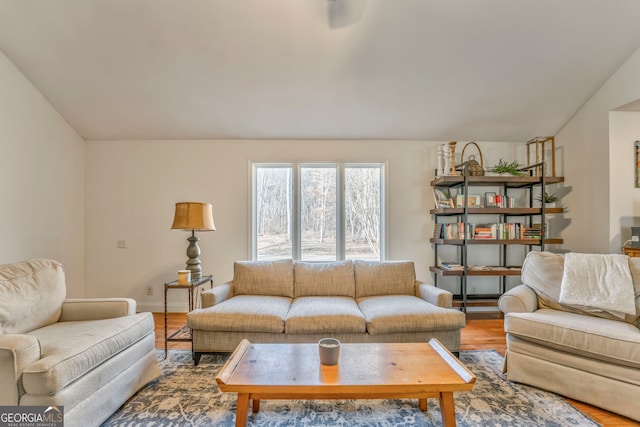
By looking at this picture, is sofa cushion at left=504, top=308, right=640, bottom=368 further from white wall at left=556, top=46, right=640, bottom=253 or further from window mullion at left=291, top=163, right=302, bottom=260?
window mullion at left=291, top=163, right=302, bottom=260

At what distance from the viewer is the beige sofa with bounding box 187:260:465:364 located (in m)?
2.28

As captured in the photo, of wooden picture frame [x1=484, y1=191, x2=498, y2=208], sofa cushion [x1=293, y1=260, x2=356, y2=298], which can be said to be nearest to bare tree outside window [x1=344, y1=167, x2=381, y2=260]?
sofa cushion [x1=293, y1=260, x2=356, y2=298]

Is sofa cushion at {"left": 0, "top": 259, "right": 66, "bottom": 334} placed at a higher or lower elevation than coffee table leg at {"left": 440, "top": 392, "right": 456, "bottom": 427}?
higher

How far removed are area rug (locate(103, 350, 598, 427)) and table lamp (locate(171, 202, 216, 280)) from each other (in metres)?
1.08

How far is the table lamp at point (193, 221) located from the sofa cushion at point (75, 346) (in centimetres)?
79

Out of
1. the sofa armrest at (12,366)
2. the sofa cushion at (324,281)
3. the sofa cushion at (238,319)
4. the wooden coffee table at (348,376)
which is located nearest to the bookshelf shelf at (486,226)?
the sofa cushion at (324,281)

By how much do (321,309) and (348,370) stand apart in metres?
0.93

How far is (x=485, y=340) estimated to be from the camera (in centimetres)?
289

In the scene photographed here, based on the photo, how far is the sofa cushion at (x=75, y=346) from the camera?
1.36 metres

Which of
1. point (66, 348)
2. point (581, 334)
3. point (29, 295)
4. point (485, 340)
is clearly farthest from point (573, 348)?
point (29, 295)

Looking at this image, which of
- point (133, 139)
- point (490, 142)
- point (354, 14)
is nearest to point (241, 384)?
point (354, 14)

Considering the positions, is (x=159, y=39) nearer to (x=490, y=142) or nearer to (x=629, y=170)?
(x=490, y=142)

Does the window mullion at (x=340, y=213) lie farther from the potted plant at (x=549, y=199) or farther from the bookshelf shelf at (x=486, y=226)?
the potted plant at (x=549, y=199)

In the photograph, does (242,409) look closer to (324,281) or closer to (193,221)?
(324,281)
